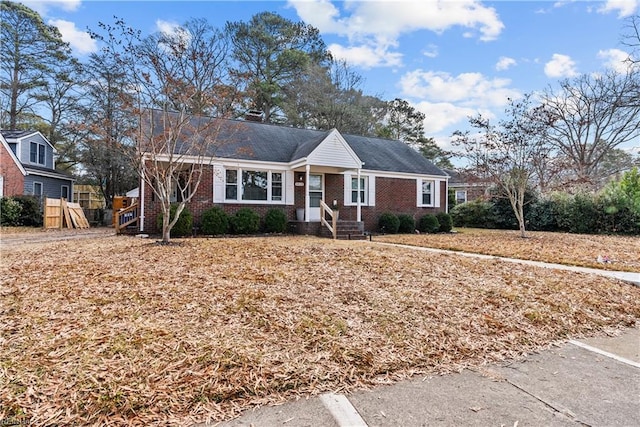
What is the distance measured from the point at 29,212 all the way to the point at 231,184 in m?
11.5

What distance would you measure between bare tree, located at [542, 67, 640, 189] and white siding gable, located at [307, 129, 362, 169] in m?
17.2

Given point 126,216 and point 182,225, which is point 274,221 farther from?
point 126,216

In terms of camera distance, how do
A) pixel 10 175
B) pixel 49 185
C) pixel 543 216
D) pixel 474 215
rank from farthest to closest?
pixel 474 215 < pixel 49 185 < pixel 10 175 < pixel 543 216

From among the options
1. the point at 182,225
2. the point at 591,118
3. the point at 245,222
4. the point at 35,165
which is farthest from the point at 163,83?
the point at 591,118

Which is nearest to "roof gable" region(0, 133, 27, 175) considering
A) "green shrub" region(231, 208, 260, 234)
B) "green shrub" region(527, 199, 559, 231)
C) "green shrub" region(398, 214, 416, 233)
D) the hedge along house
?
the hedge along house

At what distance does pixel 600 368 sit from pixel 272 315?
10.1 ft

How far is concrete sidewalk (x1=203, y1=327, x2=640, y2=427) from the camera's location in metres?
2.27

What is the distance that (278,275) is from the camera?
5332mm

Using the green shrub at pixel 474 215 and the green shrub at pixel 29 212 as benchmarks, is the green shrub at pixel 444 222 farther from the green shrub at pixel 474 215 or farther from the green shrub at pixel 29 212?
the green shrub at pixel 29 212

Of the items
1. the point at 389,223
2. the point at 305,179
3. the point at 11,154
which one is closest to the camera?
the point at 305,179

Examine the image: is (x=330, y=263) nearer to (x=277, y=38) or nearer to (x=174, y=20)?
(x=174, y=20)

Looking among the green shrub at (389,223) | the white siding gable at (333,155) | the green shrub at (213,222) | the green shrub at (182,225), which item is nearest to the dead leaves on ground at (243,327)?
the green shrub at (182,225)

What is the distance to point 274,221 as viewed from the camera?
46.0ft

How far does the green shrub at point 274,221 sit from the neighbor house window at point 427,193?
323 inches
